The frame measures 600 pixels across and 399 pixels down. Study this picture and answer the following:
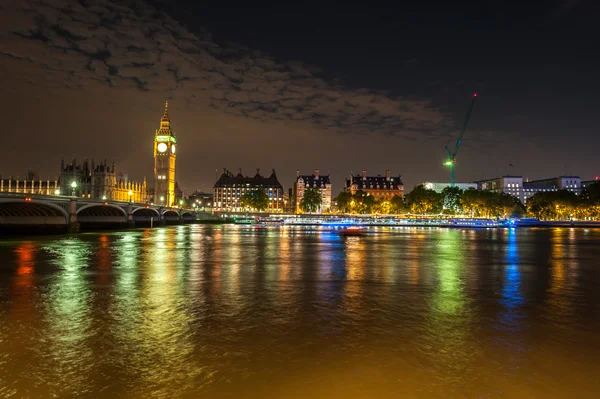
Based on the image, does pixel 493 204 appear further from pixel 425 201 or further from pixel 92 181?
pixel 92 181

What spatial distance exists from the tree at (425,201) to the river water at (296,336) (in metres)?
163

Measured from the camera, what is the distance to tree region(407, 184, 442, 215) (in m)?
180

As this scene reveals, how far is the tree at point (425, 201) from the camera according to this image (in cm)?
18038

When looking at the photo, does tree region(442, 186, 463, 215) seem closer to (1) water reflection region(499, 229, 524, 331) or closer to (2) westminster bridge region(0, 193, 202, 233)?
(2) westminster bridge region(0, 193, 202, 233)

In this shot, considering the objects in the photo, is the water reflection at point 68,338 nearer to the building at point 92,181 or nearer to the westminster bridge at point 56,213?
the westminster bridge at point 56,213

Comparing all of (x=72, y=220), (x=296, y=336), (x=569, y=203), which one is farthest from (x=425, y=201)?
(x=296, y=336)

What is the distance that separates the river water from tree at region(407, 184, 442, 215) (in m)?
163

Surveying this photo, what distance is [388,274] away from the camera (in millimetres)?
24656

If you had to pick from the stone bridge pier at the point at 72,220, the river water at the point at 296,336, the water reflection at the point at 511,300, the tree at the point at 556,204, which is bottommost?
the water reflection at the point at 511,300

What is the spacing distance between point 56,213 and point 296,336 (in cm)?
8051

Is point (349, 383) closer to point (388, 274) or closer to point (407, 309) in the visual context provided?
point (407, 309)

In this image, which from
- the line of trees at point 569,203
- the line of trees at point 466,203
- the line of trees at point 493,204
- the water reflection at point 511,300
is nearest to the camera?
the water reflection at point 511,300

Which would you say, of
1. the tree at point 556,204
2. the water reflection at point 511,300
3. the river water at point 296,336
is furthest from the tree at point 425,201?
the river water at point 296,336

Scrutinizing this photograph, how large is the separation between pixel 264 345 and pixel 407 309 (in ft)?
21.7
